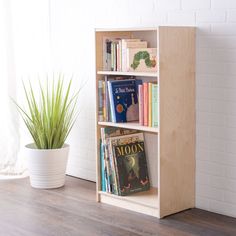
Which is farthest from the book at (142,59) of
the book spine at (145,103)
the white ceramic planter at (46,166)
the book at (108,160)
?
the white ceramic planter at (46,166)

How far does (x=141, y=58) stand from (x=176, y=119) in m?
0.41

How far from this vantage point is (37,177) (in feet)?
13.1

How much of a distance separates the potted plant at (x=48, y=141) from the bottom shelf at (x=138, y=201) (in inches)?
19.1

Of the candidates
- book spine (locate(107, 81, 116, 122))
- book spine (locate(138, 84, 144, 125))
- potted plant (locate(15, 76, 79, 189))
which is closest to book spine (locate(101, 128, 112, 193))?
book spine (locate(107, 81, 116, 122))

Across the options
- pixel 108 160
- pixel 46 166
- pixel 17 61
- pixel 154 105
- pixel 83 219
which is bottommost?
pixel 83 219

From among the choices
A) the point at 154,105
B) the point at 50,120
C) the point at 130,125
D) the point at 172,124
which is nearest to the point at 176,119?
the point at 172,124

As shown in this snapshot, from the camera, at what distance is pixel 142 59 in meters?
3.38

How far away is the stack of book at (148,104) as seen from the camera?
130 inches

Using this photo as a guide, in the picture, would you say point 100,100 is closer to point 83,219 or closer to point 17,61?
point 83,219

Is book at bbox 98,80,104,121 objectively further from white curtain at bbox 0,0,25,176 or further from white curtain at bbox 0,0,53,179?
white curtain at bbox 0,0,25,176

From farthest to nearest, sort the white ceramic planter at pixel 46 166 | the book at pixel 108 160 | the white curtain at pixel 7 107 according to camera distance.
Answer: the white curtain at pixel 7 107, the white ceramic planter at pixel 46 166, the book at pixel 108 160

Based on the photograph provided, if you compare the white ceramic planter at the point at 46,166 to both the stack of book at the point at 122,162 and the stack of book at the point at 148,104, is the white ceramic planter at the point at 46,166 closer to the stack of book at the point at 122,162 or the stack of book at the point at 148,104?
the stack of book at the point at 122,162

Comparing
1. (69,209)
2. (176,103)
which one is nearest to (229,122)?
(176,103)

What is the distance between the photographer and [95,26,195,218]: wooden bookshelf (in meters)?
3.22
